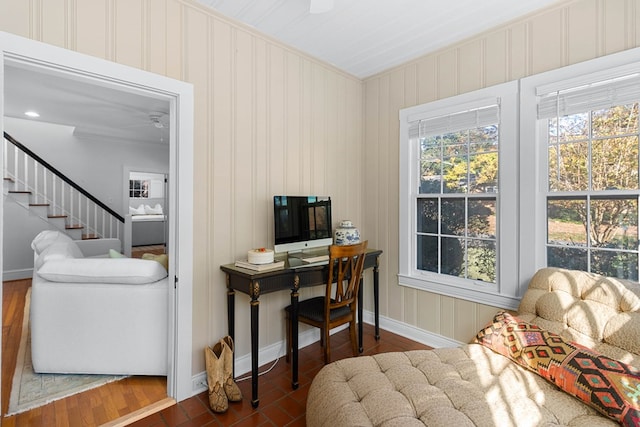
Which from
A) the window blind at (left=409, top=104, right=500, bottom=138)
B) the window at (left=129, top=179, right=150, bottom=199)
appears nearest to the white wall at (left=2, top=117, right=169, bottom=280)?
the window at (left=129, top=179, right=150, bottom=199)

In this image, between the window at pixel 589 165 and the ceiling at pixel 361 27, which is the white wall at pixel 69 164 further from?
the window at pixel 589 165

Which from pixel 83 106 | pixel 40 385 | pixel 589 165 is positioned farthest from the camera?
pixel 83 106

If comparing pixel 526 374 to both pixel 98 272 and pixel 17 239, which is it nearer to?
pixel 98 272

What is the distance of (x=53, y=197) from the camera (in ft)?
19.4


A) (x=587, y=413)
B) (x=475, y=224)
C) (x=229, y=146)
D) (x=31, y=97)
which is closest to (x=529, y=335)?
(x=587, y=413)

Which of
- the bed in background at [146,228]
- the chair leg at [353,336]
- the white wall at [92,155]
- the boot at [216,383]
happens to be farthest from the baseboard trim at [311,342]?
the bed in background at [146,228]

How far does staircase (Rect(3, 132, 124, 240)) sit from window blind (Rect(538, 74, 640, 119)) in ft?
23.6

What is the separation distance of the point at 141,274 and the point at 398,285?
2.36 meters

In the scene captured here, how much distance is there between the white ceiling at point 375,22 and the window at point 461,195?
52cm

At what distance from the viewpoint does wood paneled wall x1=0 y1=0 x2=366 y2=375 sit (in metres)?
1.90

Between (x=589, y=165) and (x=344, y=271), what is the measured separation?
6.24 feet

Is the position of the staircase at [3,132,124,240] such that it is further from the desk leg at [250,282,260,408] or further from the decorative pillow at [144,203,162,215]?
the desk leg at [250,282,260,408]

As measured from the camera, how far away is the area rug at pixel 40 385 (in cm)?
215

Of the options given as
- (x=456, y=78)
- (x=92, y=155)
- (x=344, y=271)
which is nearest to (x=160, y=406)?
(x=344, y=271)
